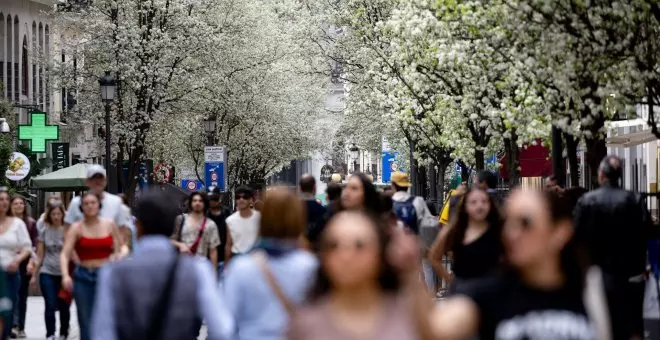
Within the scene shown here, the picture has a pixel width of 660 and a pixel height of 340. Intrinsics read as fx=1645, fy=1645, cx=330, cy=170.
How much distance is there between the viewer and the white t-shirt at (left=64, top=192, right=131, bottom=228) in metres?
14.8

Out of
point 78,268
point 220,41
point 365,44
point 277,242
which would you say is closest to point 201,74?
point 220,41

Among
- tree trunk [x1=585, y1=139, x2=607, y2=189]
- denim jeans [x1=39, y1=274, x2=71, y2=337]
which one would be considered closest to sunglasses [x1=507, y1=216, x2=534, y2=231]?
denim jeans [x1=39, y1=274, x2=71, y2=337]

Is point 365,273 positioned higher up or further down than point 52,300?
higher up

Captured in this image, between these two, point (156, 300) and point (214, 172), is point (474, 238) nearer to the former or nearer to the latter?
point (156, 300)

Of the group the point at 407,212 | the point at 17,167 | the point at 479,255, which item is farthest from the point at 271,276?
the point at 17,167

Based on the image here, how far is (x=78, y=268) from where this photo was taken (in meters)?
14.0

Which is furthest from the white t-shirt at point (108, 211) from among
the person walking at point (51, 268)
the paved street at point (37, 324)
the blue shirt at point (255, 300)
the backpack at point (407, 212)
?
the blue shirt at point (255, 300)

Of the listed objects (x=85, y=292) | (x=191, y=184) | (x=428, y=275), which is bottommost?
(x=428, y=275)

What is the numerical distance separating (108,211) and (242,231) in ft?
6.83

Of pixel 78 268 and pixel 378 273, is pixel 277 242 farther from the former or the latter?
pixel 78 268

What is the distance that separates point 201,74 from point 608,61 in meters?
31.2

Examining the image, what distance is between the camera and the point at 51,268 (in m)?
17.2

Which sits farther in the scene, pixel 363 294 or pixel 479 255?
pixel 479 255

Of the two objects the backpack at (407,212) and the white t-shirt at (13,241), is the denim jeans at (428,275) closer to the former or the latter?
the backpack at (407,212)
